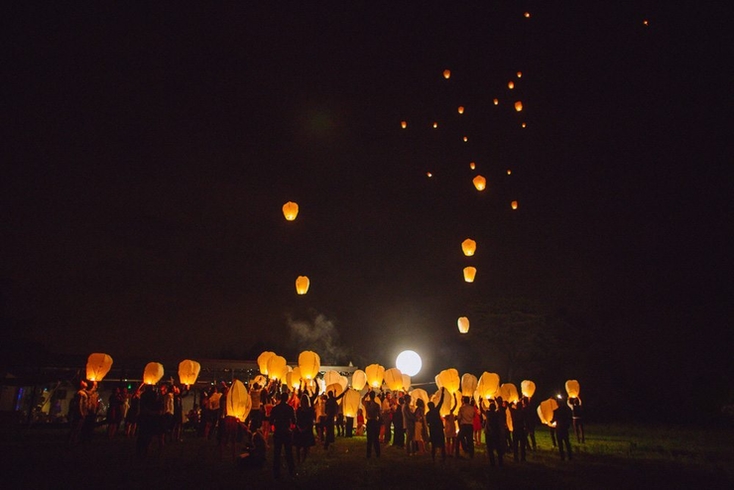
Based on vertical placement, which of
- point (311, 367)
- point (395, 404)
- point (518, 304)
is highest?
point (518, 304)

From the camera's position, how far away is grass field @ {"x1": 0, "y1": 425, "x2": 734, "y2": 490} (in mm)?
7254

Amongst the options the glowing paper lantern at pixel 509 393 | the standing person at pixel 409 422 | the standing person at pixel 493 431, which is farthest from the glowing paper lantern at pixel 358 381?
the standing person at pixel 493 431

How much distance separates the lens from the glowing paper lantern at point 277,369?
15.2 meters

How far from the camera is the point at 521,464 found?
31.5ft

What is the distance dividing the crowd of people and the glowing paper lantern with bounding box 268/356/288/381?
0.97m

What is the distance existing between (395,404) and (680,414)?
19825 mm

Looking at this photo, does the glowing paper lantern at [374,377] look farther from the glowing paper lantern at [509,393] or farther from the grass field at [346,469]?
the glowing paper lantern at [509,393]

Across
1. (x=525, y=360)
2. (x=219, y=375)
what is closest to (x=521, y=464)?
(x=219, y=375)

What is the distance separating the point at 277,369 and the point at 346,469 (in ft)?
23.6

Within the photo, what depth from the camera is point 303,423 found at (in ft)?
27.3

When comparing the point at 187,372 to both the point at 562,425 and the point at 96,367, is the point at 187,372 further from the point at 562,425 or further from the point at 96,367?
the point at 562,425

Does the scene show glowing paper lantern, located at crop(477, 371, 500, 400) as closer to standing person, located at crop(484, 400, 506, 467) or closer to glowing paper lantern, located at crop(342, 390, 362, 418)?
glowing paper lantern, located at crop(342, 390, 362, 418)

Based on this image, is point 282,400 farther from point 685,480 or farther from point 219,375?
point 219,375

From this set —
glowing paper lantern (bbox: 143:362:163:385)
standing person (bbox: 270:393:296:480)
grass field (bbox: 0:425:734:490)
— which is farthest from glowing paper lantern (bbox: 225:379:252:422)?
glowing paper lantern (bbox: 143:362:163:385)
